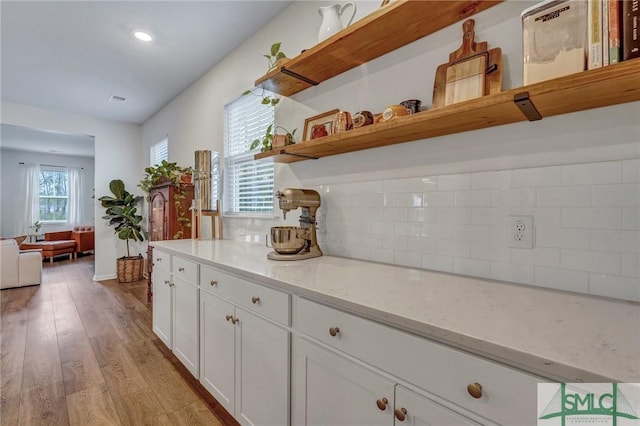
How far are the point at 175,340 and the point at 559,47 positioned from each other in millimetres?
2582

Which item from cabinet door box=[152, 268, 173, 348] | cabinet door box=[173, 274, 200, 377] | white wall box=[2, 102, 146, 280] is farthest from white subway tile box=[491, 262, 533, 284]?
white wall box=[2, 102, 146, 280]

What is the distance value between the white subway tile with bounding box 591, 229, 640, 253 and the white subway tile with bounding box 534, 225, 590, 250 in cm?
2

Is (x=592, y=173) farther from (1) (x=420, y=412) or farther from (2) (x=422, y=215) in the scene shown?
(1) (x=420, y=412)

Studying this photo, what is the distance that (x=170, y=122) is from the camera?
416 centimetres

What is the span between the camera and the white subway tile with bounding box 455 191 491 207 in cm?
118

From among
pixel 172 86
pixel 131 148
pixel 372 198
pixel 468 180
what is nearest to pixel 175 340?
pixel 372 198

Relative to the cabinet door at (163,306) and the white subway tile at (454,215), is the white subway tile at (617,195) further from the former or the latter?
the cabinet door at (163,306)

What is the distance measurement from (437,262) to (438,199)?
0.28 metres

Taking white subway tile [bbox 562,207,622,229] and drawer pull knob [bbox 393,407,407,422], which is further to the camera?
white subway tile [bbox 562,207,622,229]

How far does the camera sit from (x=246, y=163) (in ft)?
8.93

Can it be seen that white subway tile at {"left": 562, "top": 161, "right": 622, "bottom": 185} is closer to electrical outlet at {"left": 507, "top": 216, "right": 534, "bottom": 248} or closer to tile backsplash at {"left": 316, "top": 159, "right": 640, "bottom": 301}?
tile backsplash at {"left": 316, "top": 159, "right": 640, "bottom": 301}

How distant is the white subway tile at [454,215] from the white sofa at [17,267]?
5.91 metres

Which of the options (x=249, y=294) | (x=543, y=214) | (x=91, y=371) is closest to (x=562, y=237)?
(x=543, y=214)

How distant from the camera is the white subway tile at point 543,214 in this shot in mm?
1027
